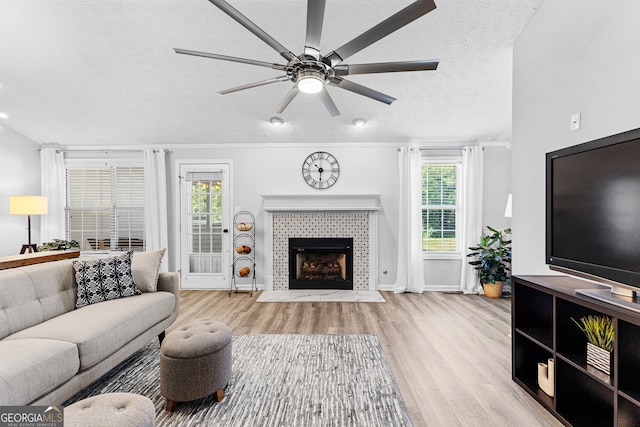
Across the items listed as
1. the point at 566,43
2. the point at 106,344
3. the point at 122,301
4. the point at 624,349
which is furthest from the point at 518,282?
the point at 122,301

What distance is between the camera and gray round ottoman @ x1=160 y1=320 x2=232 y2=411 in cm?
193

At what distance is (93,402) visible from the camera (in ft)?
4.69

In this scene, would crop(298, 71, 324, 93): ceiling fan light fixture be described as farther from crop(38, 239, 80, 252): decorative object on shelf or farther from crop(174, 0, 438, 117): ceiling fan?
crop(38, 239, 80, 252): decorative object on shelf

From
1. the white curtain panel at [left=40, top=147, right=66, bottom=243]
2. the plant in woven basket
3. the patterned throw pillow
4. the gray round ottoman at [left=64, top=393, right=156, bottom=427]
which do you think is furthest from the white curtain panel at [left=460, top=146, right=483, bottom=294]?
the white curtain panel at [left=40, top=147, right=66, bottom=243]

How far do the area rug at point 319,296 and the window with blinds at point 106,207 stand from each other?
2560 mm

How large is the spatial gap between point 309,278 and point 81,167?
4471mm

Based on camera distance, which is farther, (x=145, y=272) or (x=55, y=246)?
(x=55, y=246)

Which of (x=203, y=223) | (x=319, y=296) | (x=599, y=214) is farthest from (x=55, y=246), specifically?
(x=599, y=214)

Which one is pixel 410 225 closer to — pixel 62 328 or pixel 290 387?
pixel 290 387

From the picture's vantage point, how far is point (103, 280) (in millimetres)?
2707

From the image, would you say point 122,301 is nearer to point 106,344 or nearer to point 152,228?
point 106,344

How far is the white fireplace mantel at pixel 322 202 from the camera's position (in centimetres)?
495

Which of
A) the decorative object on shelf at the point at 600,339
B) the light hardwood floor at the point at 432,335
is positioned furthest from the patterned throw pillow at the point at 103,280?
the decorative object on shelf at the point at 600,339

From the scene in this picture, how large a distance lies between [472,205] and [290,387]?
403cm
